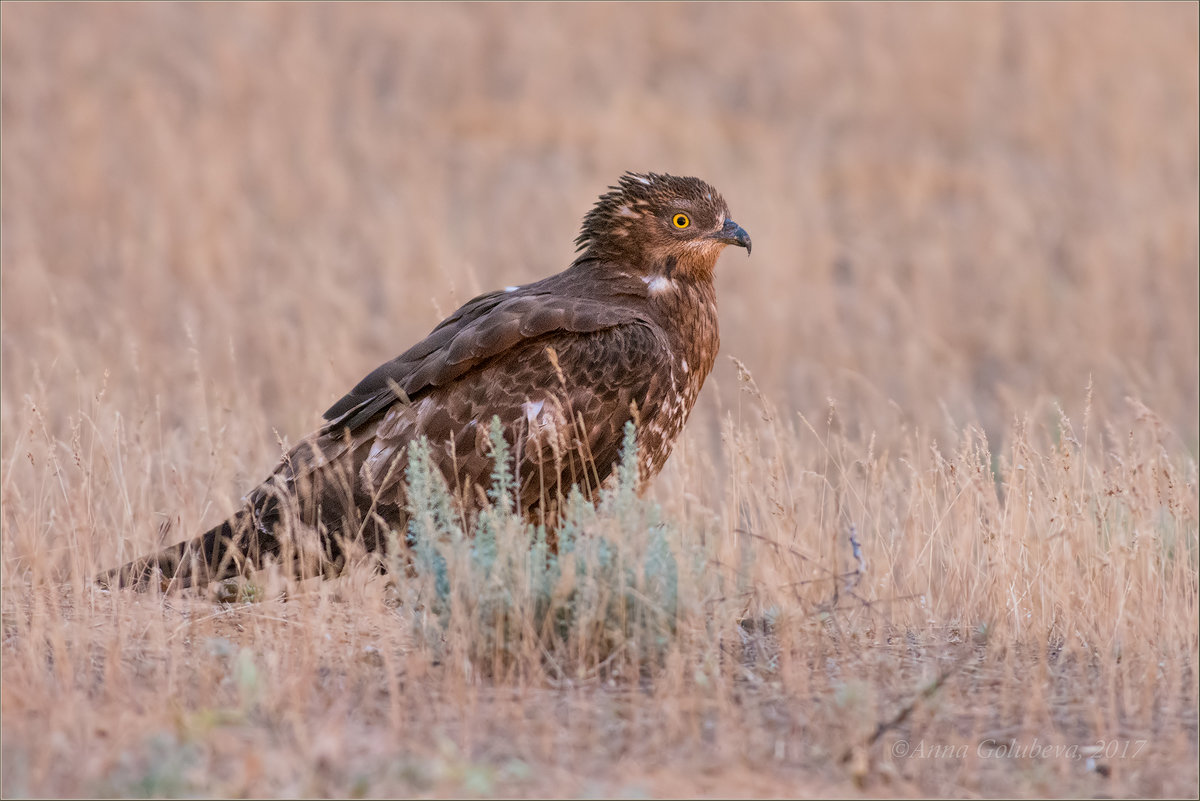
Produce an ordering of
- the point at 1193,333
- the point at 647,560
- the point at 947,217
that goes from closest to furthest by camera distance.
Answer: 1. the point at 647,560
2. the point at 1193,333
3. the point at 947,217

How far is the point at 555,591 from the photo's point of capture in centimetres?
525

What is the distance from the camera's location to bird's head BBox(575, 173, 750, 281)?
7047mm

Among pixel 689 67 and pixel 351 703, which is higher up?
pixel 689 67

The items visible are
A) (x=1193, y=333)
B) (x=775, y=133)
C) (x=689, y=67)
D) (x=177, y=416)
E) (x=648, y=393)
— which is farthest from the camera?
(x=689, y=67)

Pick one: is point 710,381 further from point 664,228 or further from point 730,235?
point 664,228

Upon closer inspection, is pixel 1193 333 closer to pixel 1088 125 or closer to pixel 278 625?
pixel 1088 125

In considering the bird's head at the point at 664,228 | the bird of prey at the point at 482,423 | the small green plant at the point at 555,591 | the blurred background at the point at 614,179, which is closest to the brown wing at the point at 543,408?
the bird of prey at the point at 482,423

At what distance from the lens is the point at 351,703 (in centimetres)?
497

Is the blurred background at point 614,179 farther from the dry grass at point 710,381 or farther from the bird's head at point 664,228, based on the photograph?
the bird's head at point 664,228

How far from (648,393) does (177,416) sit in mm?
7717

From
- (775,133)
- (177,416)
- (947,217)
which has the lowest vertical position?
(177,416)

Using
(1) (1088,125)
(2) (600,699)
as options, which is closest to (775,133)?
(1) (1088,125)

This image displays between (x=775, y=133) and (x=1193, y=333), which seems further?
(x=775, y=133)

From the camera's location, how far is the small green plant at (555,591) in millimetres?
5238
